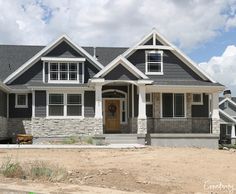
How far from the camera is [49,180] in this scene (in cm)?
1145

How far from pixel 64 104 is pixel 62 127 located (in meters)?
1.49

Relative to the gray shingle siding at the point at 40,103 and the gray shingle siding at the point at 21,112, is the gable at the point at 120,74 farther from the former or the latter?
the gray shingle siding at the point at 21,112

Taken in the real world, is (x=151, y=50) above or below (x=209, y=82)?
above

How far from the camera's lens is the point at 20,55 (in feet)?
111

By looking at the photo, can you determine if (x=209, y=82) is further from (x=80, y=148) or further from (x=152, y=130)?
(x=80, y=148)

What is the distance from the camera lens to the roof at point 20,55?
107 ft

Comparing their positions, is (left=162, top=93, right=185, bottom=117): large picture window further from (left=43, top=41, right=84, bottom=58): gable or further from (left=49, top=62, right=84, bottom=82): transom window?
(left=43, top=41, right=84, bottom=58): gable

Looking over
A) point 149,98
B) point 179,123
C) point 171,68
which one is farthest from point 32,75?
point 179,123

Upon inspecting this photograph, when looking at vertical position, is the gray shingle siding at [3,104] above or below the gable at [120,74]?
below

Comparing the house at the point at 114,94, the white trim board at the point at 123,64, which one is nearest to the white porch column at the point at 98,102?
the house at the point at 114,94

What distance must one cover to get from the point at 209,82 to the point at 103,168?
16.7 metres

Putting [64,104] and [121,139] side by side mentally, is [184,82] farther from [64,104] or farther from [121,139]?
[64,104]

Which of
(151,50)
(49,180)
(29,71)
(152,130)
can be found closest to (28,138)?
(29,71)

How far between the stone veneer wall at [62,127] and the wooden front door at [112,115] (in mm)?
1731
